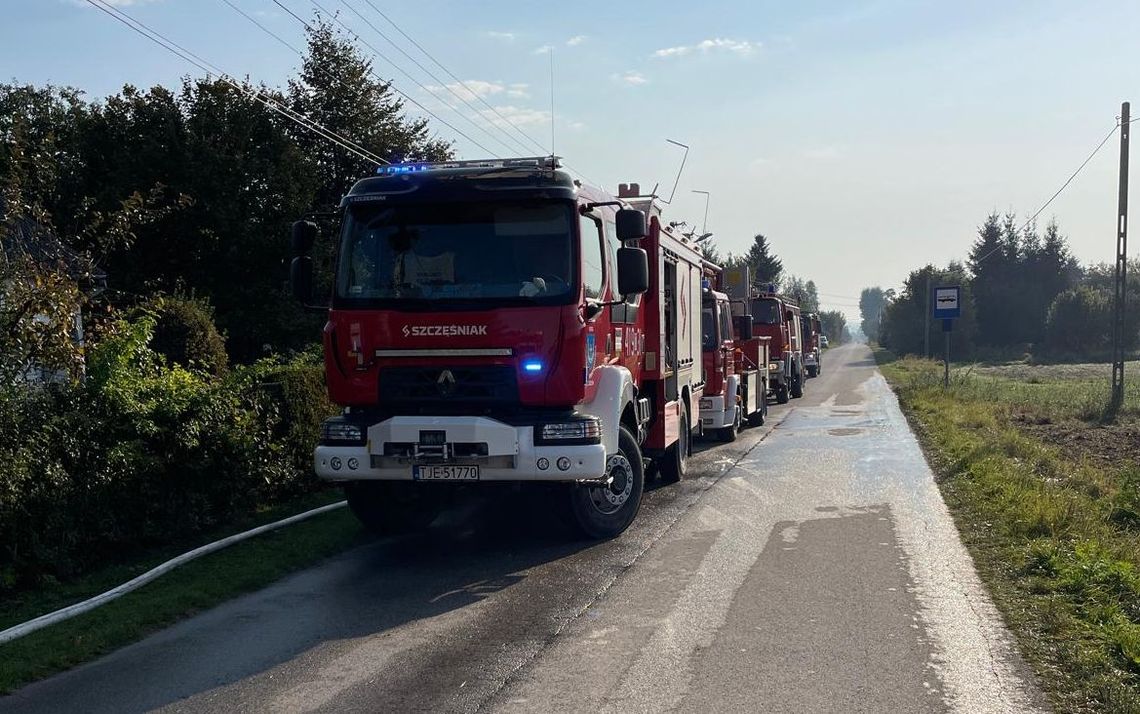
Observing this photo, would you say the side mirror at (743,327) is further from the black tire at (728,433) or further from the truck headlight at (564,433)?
the truck headlight at (564,433)

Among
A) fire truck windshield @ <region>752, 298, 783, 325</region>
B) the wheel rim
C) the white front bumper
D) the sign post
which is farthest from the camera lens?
fire truck windshield @ <region>752, 298, 783, 325</region>

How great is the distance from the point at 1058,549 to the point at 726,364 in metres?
9.40

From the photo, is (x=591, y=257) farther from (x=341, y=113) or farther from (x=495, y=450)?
(x=341, y=113)

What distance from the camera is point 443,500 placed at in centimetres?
A: 1028

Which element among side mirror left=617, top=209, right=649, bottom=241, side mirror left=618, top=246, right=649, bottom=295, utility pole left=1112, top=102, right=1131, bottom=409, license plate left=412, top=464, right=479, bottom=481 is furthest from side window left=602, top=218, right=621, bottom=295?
utility pole left=1112, top=102, right=1131, bottom=409

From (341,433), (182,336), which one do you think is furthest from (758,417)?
(341,433)

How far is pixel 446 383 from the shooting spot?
8477mm

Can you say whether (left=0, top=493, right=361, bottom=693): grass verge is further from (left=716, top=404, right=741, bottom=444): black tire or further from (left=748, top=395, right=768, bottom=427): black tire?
(left=748, top=395, right=768, bottom=427): black tire

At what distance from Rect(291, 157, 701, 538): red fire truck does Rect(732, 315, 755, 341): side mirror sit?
429 inches

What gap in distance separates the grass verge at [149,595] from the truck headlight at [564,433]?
2.30 meters

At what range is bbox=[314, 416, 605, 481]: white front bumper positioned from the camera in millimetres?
8180

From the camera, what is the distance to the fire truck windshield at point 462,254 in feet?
27.9

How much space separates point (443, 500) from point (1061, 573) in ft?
18.7

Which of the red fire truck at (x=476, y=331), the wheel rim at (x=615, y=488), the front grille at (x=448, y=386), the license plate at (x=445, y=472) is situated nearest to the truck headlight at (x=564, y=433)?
the red fire truck at (x=476, y=331)
